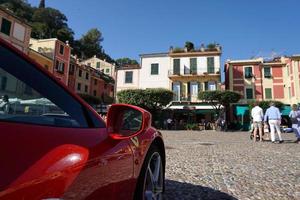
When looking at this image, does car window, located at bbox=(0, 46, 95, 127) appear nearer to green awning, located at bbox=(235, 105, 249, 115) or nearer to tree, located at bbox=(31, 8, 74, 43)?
green awning, located at bbox=(235, 105, 249, 115)

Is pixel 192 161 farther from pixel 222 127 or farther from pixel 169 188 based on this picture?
pixel 222 127

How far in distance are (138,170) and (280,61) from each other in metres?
43.6

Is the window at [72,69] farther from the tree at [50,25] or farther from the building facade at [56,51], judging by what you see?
the tree at [50,25]

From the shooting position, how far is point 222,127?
31734mm

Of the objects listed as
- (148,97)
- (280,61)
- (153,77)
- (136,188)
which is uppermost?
(280,61)

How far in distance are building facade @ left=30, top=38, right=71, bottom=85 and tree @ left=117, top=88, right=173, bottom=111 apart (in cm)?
915

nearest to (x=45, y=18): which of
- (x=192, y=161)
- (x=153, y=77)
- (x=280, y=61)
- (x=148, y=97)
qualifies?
(x=153, y=77)

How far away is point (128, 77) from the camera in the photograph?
43.4 metres

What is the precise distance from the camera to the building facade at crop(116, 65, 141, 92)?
4288 cm

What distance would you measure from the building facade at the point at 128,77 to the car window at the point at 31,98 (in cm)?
4114

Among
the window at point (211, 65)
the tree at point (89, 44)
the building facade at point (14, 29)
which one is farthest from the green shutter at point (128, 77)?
the tree at point (89, 44)

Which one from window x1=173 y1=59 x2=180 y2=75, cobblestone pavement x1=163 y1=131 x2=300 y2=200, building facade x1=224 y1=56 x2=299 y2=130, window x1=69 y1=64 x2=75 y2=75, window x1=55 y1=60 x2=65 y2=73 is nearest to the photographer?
Result: cobblestone pavement x1=163 y1=131 x2=300 y2=200

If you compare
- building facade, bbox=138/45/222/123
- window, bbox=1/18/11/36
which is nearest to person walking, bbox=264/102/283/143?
window, bbox=1/18/11/36

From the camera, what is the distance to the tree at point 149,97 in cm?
3379
